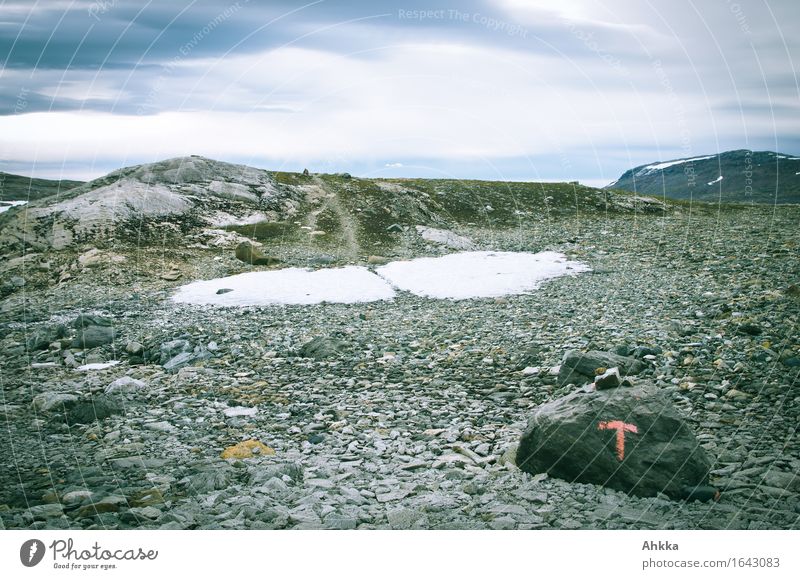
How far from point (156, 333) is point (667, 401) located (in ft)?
41.1

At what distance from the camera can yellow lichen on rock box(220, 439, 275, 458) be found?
22.1ft

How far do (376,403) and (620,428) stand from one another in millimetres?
4376

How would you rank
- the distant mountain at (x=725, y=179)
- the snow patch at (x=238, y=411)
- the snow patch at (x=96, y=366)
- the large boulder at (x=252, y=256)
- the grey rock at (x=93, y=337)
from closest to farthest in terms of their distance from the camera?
the snow patch at (x=238, y=411), the snow patch at (x=96, y=366), the grey rock at (x=93, y=337), the large boulder at (x=252, y=256), the distant mountain at (x=725, y=179)

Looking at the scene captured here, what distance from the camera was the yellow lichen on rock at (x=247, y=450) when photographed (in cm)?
673

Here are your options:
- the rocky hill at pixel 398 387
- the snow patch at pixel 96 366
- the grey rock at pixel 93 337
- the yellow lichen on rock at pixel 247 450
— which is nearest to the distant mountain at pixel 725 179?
the rocky hill at pixel 398 387

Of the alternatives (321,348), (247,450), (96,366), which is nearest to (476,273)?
(321,348)

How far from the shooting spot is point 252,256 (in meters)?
23.7

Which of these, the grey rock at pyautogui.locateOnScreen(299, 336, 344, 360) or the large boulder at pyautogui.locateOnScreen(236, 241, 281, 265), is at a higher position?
the large boulder at pyautogui.locateOnScreen(236, 241, 281, 265)

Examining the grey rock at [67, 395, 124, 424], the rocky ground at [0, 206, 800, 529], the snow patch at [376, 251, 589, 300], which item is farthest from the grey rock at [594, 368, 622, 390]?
the snow patch at [376, 251, 589, 300]

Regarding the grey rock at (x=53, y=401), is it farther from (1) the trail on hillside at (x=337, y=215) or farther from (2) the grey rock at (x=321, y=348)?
(1) the trail on hillside at (x=337, y=215)

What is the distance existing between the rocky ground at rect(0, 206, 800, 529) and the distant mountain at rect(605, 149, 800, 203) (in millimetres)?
70508

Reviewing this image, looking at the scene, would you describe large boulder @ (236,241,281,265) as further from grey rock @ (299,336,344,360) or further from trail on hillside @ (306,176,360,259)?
→ grey rock @ (299,336,344,360)

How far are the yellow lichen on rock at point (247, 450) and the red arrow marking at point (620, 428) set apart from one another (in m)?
4.49
